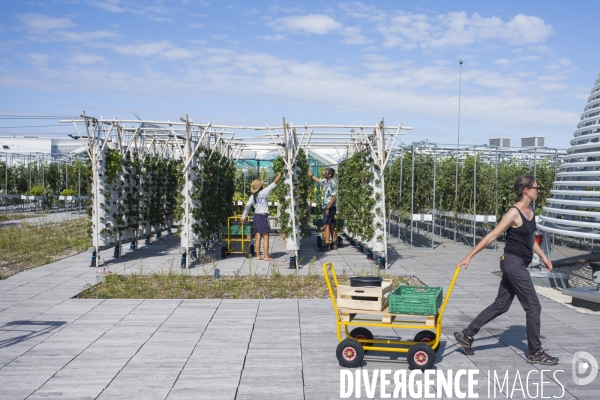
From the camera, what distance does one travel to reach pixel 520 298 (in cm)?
611

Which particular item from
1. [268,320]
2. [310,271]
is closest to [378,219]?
[310,271]

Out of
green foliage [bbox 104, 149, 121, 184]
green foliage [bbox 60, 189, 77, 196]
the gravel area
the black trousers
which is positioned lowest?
the gravel area

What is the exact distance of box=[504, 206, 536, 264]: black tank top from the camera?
611cm

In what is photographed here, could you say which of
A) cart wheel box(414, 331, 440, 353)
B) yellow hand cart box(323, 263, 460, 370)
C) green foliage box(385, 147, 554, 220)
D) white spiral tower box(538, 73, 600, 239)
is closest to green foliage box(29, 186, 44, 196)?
green foliage box(385, 147, 554, 220)

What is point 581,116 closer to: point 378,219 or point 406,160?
point 378,219

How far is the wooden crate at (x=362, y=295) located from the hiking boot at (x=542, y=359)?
159 cm

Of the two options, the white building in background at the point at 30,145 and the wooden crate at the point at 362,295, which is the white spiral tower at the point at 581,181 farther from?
the white building in background at the point at 30,145

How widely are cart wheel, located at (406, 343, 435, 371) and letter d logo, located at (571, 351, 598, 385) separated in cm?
132

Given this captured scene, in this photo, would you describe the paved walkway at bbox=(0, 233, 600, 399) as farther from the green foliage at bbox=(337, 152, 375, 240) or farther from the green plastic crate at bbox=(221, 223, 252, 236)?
the green plastic crate at bbox=(221, 223, 252, 236)

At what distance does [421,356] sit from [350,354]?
684 millimetres

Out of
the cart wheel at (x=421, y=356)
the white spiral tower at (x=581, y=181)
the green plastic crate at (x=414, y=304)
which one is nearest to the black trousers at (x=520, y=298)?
the cart wheel at (x=421, y=356)

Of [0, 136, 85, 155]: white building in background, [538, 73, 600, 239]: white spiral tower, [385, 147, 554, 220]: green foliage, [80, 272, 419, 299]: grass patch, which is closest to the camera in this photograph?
[80, 272, 419, 299]: grass patch

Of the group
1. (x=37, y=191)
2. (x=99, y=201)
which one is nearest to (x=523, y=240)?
(x=99, y=201)

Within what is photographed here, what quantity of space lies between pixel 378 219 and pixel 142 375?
26.2 ft
